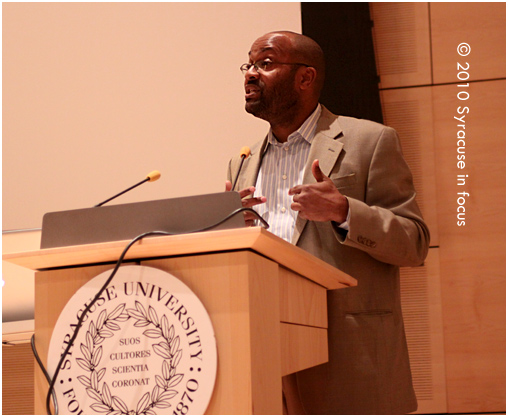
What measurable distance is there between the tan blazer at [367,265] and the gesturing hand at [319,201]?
0.15ft

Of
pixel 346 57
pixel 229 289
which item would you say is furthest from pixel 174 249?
pixel 346 57

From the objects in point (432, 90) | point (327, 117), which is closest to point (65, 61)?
point (327, 117)

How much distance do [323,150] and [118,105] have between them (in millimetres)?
1215

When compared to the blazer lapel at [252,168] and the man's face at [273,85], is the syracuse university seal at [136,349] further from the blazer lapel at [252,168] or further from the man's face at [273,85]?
the man's face at [273,85]

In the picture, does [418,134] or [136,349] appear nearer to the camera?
[136,349]

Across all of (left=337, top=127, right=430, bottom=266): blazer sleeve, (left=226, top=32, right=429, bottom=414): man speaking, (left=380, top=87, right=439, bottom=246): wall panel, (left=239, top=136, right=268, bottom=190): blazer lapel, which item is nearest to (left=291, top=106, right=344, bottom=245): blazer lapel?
(left=226, top=32, right=429, bottom=414): man speaking

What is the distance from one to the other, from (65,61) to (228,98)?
2.60ft

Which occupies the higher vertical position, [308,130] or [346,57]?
[346,57]

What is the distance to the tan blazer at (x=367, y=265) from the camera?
1605mm

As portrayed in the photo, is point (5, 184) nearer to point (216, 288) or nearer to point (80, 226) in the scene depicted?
point (80, 226)

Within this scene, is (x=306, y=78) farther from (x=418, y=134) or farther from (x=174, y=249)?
(x=174, y=249)

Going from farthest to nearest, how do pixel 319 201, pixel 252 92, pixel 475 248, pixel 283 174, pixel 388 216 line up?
1. pixel 475 248
2. pixel 252 92
3. pixel 283 174
4. pixel 388 216
5. pixel 319 201

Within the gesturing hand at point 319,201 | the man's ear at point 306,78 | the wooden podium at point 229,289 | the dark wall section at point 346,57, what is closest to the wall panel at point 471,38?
the dark wall section at point 346,57

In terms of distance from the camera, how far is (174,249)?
1.00 metres
